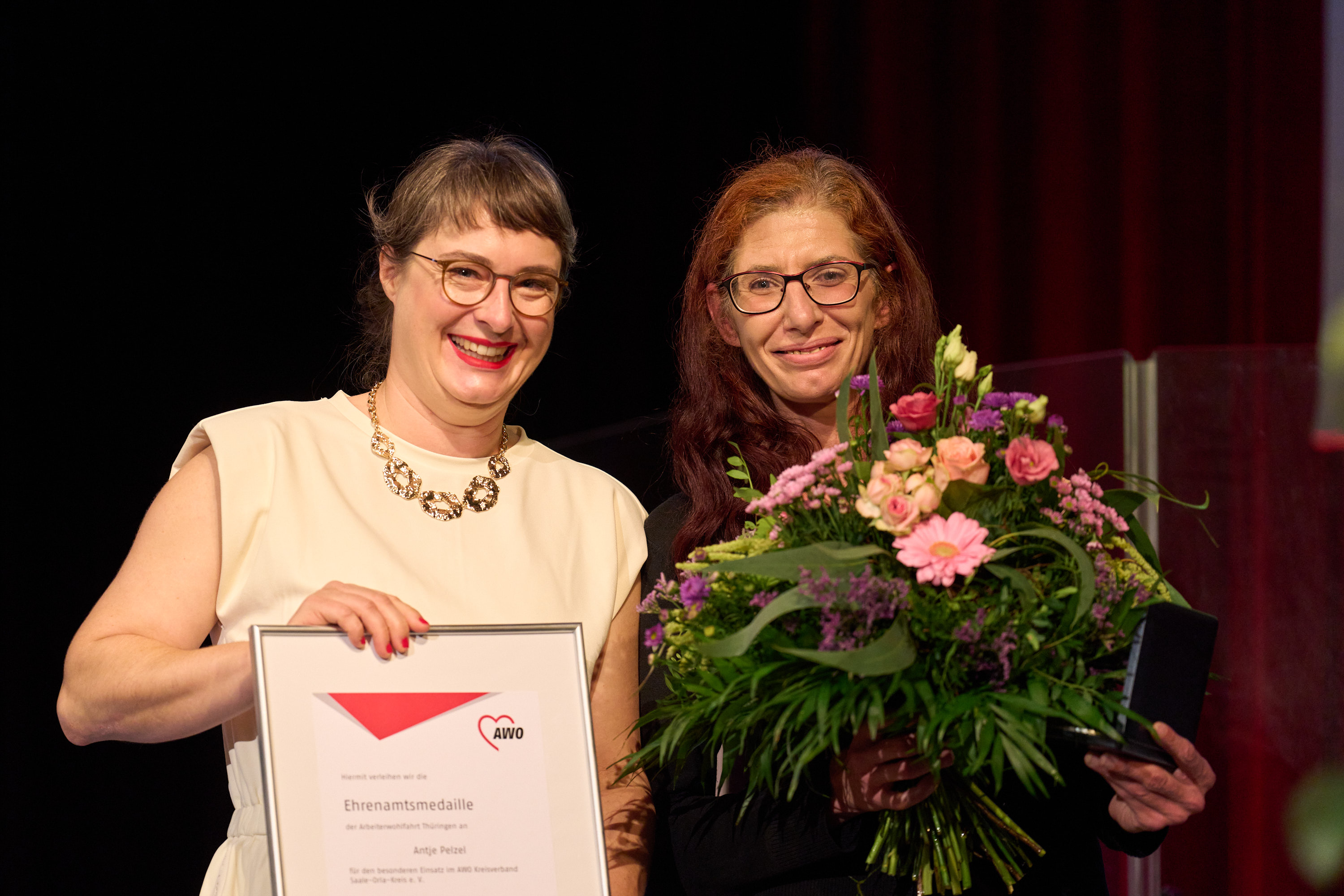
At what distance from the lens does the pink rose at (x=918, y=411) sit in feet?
4.38

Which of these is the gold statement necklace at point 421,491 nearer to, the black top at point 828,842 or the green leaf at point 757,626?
the black top at point 828,842

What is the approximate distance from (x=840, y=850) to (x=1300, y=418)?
54.0 inches

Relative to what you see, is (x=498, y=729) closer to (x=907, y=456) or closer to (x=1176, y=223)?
(x=907, y=456)

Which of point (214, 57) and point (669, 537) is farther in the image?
point (214, 57)

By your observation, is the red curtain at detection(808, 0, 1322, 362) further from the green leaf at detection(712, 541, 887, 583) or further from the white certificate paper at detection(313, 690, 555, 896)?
the white certificate paper at detection(313, 690, 555, 896)

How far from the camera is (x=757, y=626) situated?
122cm

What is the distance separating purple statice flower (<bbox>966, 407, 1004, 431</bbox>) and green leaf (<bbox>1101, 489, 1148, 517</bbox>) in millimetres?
244

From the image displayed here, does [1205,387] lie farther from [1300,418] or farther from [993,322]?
[993,322]

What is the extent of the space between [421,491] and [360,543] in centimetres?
14

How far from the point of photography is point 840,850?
1.51m

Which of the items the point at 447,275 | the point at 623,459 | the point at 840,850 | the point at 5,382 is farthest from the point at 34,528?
the point at 840,850

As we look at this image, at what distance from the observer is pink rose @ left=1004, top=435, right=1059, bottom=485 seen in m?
1.26

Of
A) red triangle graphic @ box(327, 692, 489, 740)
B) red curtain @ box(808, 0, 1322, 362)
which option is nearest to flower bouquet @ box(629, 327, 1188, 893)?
red triangle graphic @ box(327, 692, 489, 740)

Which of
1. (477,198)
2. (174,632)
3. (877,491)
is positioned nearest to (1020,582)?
(877,491)
